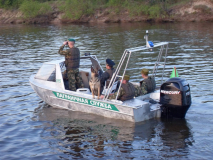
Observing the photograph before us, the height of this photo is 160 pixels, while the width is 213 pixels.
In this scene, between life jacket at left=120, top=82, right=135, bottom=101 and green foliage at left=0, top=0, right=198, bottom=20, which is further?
green foliage at left=0, top=0, right=198, bottom=20

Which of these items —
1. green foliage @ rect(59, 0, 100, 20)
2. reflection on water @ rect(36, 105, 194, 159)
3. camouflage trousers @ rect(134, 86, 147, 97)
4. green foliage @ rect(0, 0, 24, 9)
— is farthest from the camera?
green foliage @ rect(0, 0, 24, 9)

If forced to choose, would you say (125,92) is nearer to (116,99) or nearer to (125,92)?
(125,92)

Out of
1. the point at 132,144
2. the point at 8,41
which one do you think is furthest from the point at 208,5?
the point at 132,144

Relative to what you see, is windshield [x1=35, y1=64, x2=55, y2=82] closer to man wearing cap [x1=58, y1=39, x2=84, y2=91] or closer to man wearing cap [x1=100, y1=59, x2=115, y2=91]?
man wearing cap [x1=58, y1=39, x2=84, y2=91]

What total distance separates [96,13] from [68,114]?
35200 mm

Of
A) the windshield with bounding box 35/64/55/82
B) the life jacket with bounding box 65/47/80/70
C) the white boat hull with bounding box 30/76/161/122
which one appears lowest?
the white boat hull with bounding box 30/76/161/122

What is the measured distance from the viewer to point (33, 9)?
4744cm

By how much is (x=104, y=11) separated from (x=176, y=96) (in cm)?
3645

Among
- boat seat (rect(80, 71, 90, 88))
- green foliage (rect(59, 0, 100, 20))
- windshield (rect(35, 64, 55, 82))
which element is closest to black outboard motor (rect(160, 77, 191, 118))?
boat seat (rect(80, 71, 90, 88))

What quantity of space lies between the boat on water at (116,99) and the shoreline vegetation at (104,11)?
2885cm

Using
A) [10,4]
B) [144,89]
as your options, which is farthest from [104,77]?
[10,4]

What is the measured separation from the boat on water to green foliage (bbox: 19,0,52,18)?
1479 inches

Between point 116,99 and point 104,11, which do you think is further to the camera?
point 104,11

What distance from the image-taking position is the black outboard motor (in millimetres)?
8078
